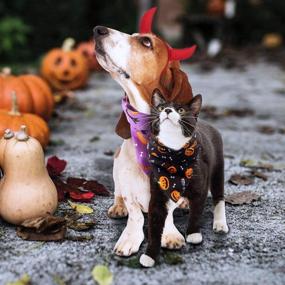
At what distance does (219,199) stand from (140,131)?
624 mm

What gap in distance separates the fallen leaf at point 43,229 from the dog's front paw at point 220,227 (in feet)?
2.52

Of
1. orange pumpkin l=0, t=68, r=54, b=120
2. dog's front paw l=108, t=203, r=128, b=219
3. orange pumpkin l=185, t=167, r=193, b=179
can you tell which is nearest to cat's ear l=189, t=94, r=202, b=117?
orange pumpkin l=185, t=167, r=193, b=179

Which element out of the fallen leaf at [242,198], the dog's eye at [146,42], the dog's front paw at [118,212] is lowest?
the fallen leaf at [242,198]

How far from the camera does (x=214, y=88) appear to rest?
26.5 feet

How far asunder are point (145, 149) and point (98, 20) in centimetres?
880

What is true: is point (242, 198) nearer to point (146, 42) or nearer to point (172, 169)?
point (172, 169)

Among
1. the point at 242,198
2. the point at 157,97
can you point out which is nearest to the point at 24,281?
the point at 157,97

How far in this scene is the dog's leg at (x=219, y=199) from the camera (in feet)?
8.90

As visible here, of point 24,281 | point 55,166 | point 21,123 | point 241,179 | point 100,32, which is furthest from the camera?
point 21,123

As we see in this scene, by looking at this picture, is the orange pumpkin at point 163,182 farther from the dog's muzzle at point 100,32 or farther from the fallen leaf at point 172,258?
the dog's muzzle at point 100,32

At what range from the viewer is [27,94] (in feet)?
15.1

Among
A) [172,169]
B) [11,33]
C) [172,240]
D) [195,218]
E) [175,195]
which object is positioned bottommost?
[11,33]

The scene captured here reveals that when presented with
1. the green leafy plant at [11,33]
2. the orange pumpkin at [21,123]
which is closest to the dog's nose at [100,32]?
the orange pumpkin at [21,123]

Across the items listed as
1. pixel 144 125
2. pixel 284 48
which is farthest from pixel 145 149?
pixel 284 48
